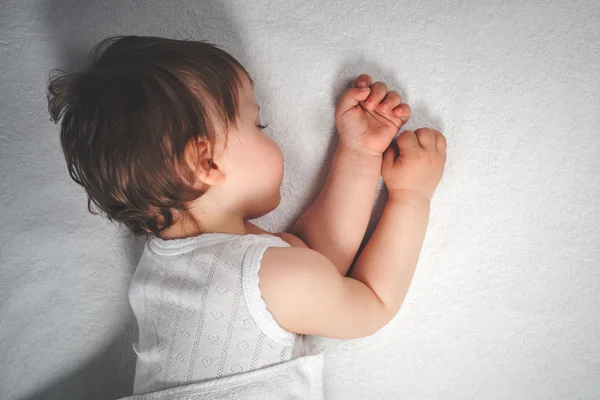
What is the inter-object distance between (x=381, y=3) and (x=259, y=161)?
0.40 metres

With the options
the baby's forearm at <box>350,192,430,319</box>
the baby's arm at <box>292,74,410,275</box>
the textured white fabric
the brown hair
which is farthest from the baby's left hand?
the textured white fabric

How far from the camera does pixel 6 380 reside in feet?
3.29

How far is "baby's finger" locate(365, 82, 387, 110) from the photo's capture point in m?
0.92

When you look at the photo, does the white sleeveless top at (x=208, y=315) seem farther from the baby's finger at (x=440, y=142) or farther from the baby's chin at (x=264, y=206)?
the baby's finger at (x=440, y=142)

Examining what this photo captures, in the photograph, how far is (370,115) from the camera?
3.10 feet

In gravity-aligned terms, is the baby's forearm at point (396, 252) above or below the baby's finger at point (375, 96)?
below

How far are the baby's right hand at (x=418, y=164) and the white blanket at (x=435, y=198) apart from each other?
0.11 feet

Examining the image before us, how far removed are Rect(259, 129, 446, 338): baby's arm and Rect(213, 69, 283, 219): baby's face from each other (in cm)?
11

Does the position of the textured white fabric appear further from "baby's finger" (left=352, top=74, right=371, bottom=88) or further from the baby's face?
"baby's finger" (left=352, top=74, right=371, bottom=88)

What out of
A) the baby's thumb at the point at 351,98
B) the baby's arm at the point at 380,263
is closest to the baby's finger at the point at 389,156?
the baby's arm at the point at 380,263

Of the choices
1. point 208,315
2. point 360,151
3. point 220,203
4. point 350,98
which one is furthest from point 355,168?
point 208,315

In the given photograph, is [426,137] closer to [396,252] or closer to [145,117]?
[396,252]

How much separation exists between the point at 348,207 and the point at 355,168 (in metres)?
0.08

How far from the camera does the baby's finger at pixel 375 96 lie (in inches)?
36.1
